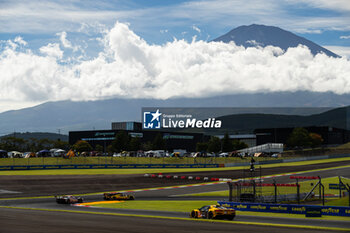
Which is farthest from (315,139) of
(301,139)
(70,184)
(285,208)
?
(285,208)

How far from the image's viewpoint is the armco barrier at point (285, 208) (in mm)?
31516

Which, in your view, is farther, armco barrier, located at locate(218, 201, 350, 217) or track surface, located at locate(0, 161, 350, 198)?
track surface, located at locate(0, 161, 350, 198)

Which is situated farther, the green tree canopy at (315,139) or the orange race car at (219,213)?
the green tree canopy at (315,139)

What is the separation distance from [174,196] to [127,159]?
2285 inches

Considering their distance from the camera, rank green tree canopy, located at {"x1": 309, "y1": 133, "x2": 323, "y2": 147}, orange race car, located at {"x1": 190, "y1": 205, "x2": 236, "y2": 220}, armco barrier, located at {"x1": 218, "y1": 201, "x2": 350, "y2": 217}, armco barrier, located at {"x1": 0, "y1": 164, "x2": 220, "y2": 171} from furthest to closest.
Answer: green tree canopy, located at {"x1": 309, "y1": 133, "x2": 323, "y2": 147}
armco barrier, located at {"x1": 0, "y1": 164, "x2": 220, "y2": 171}
armco barrier, located at {"x1": 218, "y1": 201, "x2": 350, "y2": 217}
orange race car, located at {"x1": 190, "y1": 205, "x2": 236, "y2": 220}

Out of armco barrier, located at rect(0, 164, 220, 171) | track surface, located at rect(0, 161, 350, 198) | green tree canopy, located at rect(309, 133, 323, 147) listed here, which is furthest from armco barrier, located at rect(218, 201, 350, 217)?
green tree canopy, located at rect(309, 133, 323, 147)

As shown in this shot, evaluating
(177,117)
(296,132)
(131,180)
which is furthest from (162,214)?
(177,117)

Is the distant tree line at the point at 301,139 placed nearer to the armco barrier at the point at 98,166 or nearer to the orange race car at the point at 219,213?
the armco barrier at the point at 98,166

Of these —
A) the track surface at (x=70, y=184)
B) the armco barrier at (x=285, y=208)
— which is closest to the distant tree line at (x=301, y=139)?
the track surface at (x=70, y=184)

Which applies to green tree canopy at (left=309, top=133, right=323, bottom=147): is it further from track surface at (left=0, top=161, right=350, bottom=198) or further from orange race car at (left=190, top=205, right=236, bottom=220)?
orange race car at (left=190, top=205, right=236, bottom=220)

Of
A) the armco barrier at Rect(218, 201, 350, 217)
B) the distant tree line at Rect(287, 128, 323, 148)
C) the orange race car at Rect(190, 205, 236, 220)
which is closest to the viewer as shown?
the orange race car at Rect(190, 205, 236, 220)

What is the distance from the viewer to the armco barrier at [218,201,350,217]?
31.5m

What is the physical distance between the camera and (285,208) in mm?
33750

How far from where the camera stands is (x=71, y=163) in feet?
310
